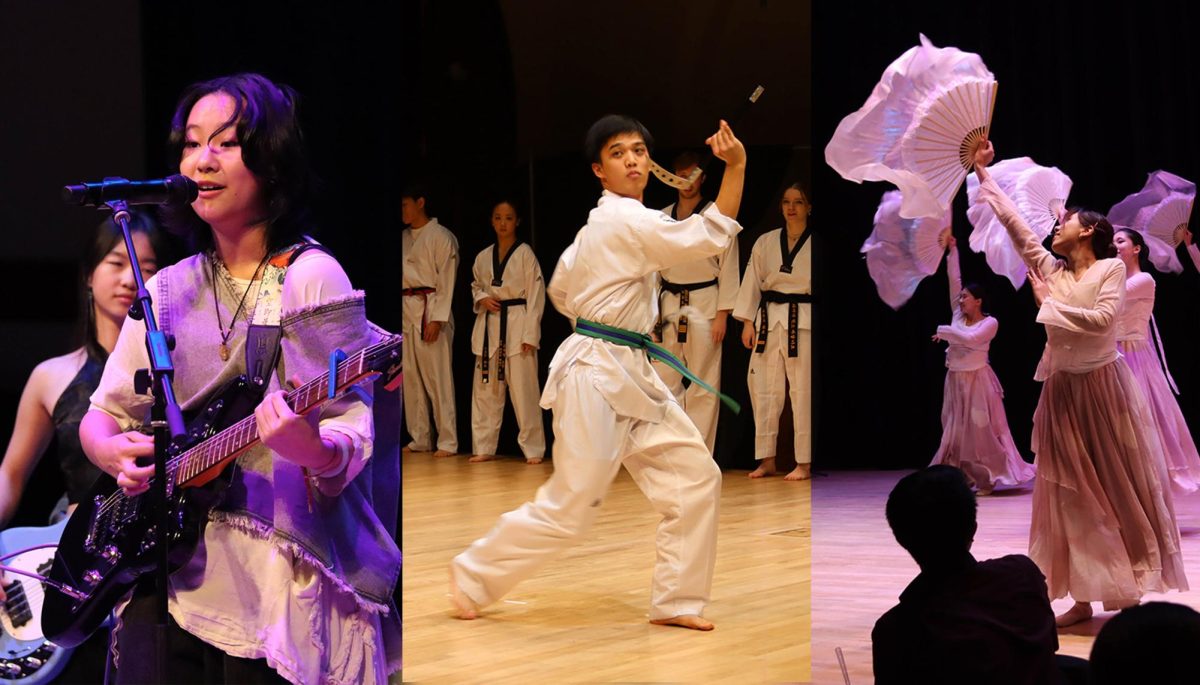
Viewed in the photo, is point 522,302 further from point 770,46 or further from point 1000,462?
point 1000,462

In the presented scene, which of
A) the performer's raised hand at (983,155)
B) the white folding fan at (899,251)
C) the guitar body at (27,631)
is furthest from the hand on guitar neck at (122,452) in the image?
the white folding fan at (899,251)

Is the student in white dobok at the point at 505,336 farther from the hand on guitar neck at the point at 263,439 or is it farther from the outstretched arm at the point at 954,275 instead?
the outstretched arm at the point at 954,275

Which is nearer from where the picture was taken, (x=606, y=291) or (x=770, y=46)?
(x=770, y=46)

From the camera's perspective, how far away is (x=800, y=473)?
365cm

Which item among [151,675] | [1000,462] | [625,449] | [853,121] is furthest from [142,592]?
[1000,462]

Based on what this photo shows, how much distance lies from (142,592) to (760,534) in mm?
2019

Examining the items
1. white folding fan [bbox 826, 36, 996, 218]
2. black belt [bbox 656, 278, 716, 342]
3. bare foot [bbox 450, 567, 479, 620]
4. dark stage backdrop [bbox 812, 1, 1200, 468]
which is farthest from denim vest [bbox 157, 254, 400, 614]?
dark stage backdrop [bbox 812, 1, 1200, 468]

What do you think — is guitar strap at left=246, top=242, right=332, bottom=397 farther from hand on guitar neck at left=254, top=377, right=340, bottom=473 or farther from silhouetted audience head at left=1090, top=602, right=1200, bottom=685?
silhouetted audience head at left=1090, top=602, right=1200, bottom=685

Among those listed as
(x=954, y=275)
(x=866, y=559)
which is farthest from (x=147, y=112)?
(x=954, y=275)

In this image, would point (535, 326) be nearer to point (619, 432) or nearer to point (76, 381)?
point (619, 432)

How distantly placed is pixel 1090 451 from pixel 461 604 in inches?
83.5

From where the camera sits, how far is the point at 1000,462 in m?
8.34

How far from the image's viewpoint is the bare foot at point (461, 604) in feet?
12.6

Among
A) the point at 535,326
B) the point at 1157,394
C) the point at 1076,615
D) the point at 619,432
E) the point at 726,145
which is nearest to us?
A: the point at 726,145
